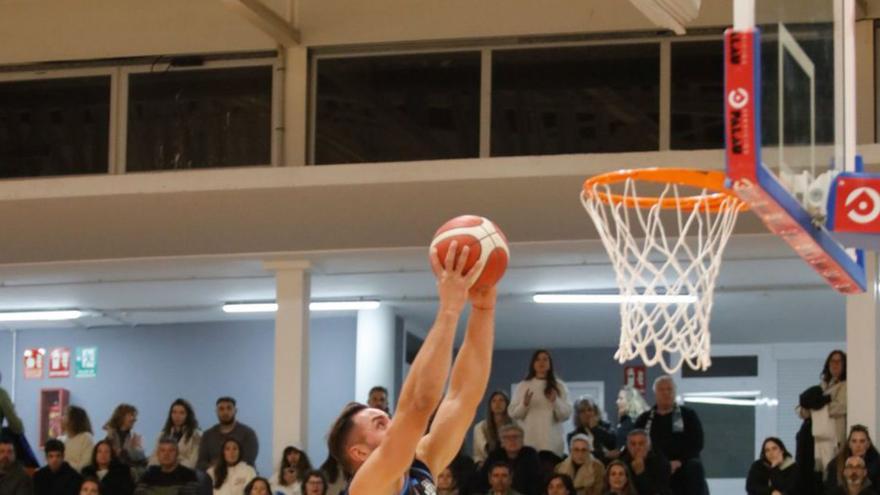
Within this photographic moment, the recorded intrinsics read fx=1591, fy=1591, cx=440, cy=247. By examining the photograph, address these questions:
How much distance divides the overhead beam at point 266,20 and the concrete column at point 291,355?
2.04 metres

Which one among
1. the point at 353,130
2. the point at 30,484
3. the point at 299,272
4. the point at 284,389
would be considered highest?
the point at 353,130

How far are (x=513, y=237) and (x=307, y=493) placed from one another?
2.74 metres

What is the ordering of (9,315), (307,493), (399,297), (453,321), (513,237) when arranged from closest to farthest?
(453,321), (307,493), (513,237), (399,297), (9,315)

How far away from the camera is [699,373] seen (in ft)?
67.1

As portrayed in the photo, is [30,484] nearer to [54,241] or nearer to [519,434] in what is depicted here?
[54,241]

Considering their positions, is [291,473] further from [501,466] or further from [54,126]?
[54,126]

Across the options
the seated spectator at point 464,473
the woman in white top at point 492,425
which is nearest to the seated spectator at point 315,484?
the seated spectator at point 464,473

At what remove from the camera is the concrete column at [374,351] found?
18.2m

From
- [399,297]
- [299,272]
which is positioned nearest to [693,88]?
[299,272]

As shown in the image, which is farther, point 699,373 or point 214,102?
point 699,373

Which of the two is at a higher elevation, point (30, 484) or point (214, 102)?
point (214, 102)

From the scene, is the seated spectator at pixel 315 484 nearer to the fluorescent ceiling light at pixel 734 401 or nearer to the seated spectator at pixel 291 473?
the seated spectator at pixel 291 473

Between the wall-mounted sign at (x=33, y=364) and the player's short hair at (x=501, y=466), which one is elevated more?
the wall-mounted sign at (x=33, y=364)

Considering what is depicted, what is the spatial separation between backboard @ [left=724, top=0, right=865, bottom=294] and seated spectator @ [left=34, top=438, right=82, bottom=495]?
8.44m
